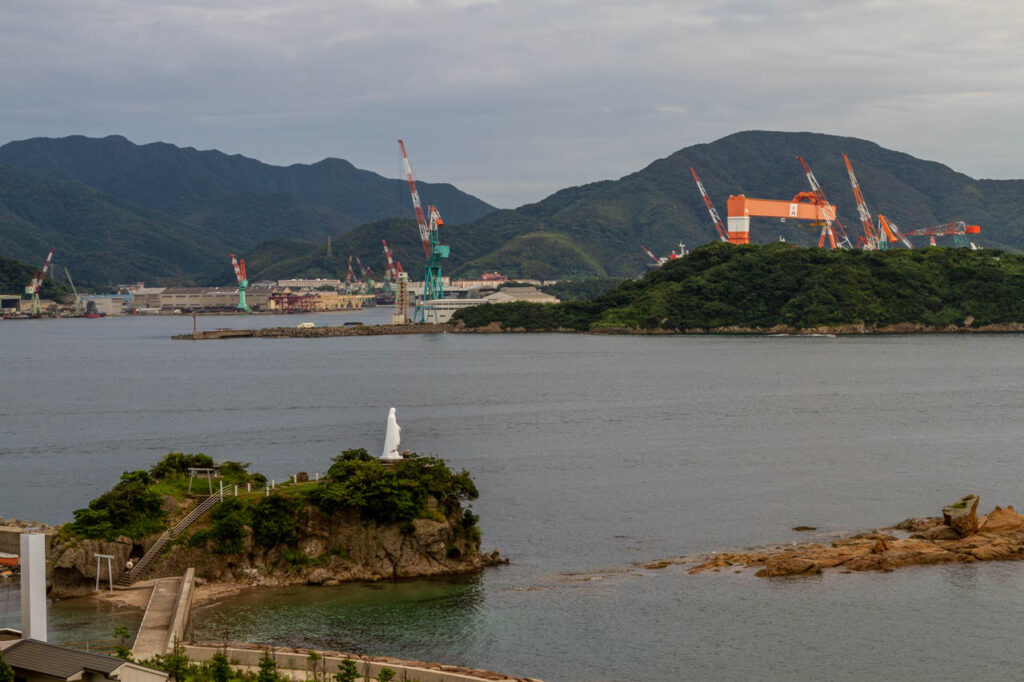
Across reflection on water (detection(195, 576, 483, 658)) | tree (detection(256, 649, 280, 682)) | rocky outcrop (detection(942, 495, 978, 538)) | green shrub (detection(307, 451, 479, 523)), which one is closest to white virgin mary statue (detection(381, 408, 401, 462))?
green shrub (detection(307, 451, 479, 523))

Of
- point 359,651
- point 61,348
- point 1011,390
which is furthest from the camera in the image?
point 61,348

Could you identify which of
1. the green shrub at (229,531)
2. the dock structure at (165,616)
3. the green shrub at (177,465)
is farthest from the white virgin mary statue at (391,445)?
the dock structure at (165,616)

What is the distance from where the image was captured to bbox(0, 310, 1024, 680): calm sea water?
2392cm

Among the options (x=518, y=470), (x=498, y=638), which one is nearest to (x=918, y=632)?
(x=498, y=638)

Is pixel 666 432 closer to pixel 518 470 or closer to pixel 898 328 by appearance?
pixel 518 470

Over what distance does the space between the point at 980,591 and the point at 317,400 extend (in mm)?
46740

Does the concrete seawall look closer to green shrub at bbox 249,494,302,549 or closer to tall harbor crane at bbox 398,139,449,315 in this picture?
green shrub at bbox 249,494,302,549

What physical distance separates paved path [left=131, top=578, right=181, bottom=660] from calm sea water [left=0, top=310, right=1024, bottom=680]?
2.40ft

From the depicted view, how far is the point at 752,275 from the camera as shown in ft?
449

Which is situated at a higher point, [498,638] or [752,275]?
[752,275]

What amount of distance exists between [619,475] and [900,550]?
14.1 metres

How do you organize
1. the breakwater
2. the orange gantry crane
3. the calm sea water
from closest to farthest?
the calm sea water < the breakwater < the orange gantry crane

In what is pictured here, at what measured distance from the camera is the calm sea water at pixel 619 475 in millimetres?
23922

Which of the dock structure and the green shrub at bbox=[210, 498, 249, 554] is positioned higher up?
the green shrub at bbox=[210, 498, 249, 554]
